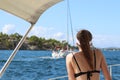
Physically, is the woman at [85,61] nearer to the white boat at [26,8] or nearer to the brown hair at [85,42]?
the brown hair at [85,42]

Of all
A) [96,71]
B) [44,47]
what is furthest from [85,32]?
[44,47]

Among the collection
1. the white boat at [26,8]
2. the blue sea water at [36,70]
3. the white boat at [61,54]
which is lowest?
the blue sea water at [36,70]

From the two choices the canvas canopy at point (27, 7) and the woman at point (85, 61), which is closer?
the woman at point (85, 61)

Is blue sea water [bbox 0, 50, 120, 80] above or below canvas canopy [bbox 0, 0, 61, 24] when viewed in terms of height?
below

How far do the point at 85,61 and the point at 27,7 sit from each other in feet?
2.64

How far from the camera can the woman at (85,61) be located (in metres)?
3.21

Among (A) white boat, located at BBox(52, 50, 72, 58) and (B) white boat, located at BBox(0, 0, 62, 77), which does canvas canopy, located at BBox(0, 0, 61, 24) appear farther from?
(A) white boat, located at BBox(52, 50, 72, 58)

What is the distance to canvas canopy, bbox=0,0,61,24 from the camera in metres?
3.55

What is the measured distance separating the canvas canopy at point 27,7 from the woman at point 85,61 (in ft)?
1.90

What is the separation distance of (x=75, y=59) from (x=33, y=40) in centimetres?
12029

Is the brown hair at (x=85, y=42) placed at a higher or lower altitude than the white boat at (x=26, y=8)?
lower

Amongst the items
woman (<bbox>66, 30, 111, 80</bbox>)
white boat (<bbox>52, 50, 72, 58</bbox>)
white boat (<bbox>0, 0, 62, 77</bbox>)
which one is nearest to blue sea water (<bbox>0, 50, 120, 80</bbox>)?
white boat (<bbox>52, 50, 72, 58</bbox>)

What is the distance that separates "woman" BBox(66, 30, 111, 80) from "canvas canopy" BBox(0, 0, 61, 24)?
0.58 meters

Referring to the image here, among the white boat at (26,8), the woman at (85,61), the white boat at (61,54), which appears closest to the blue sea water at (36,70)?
the white boat at (61,54)
